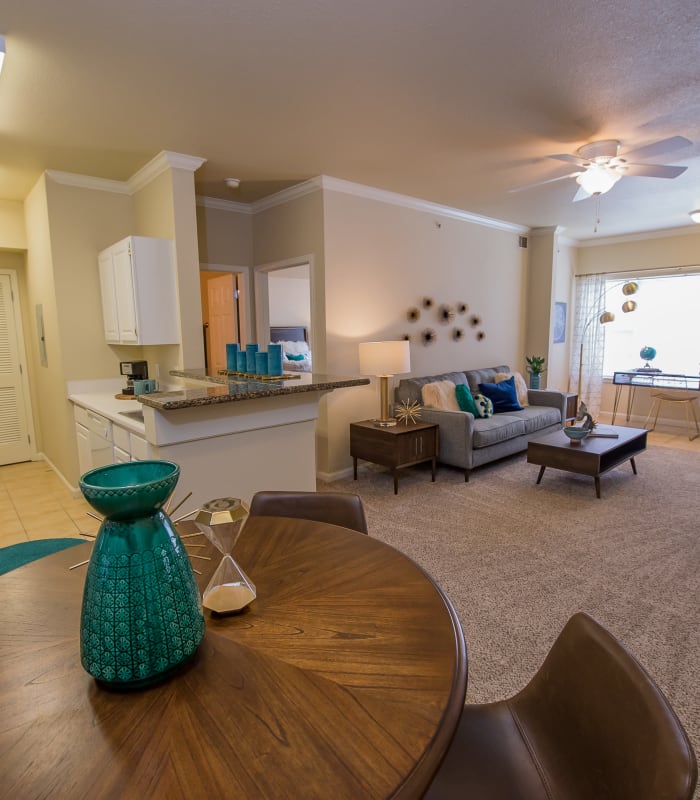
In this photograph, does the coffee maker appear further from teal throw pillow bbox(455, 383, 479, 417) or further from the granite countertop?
teal throw pillow bbox(455, 383, 479, 417)

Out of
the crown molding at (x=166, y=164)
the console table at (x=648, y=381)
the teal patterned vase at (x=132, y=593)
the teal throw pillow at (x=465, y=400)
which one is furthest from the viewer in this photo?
the console table at (x=648, y=381)

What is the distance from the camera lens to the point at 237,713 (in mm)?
752

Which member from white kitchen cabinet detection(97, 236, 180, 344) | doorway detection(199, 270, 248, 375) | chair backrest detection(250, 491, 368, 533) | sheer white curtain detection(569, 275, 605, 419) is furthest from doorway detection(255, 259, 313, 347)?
chair backrest detection(250, 491, 368, 533)

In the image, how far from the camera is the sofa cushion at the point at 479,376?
17.8ft

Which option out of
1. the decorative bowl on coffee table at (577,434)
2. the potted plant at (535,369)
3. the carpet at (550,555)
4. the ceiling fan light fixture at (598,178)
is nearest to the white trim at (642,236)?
the potted plant at (535,369)

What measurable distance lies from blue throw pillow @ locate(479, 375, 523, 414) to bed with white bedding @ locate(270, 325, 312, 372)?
8.88 feet

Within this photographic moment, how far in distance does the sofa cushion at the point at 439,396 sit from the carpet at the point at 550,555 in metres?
0.65

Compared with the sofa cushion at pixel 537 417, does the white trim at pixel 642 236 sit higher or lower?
higher

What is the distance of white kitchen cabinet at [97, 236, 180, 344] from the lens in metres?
3.38

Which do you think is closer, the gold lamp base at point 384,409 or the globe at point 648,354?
the gold lamp base at point 384,409

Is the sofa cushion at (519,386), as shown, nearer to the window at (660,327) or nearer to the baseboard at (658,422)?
the baseboard at (658,422)

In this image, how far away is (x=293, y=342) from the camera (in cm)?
750

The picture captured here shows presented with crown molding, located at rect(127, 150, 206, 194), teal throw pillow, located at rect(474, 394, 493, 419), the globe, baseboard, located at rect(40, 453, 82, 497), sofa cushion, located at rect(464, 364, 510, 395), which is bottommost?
baseboard, located at rect(40, 453, 82, 497)

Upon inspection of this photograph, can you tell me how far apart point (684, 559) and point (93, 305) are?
4749mm
